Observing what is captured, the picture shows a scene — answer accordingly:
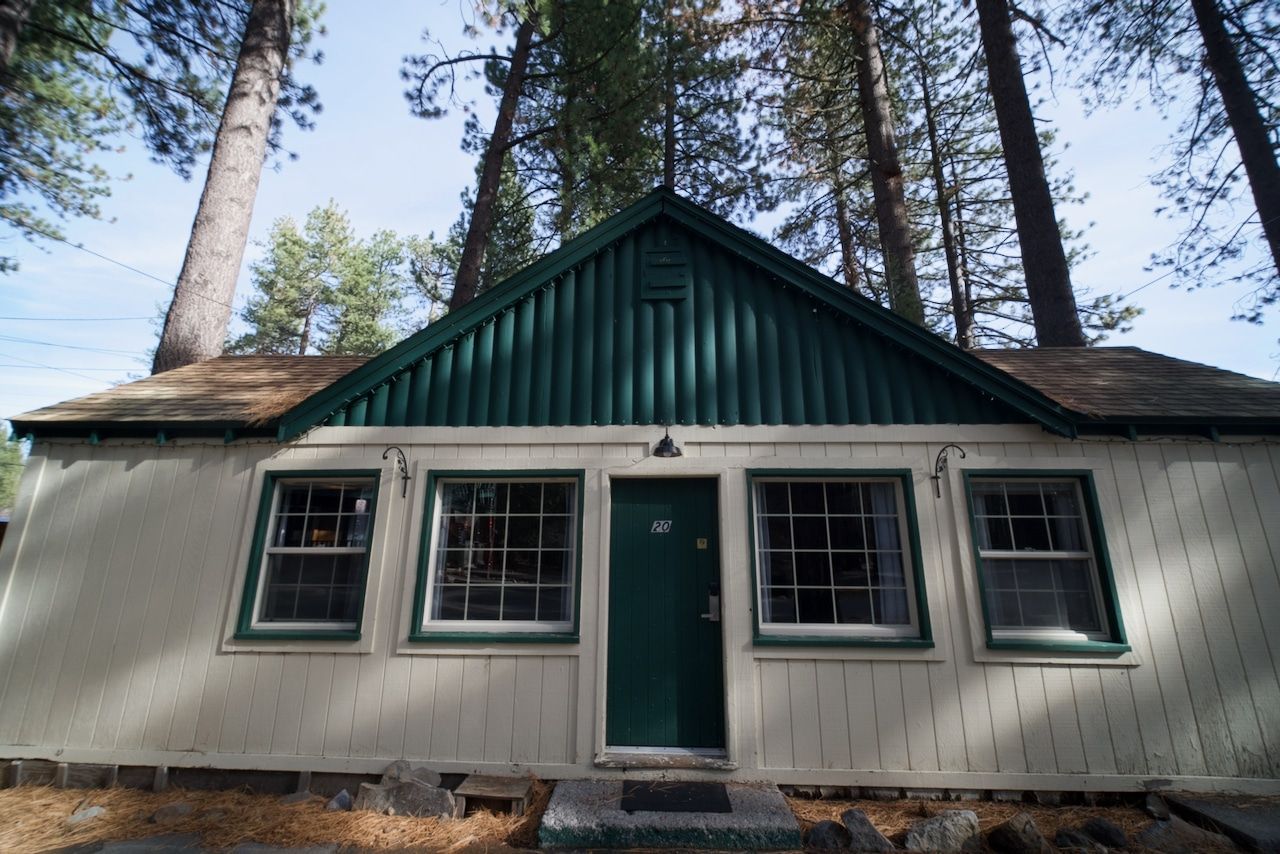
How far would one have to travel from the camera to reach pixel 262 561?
195 inches

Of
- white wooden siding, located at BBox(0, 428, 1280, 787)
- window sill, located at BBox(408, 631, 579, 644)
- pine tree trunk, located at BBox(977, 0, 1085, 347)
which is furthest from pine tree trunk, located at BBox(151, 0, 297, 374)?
pine tree trunk, located at BBox(977, 0, 1085, 347)

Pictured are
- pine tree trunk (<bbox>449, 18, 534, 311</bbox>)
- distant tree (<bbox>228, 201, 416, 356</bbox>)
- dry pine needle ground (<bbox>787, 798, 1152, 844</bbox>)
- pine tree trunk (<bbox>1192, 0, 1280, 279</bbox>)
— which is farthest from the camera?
distant tree (<bbox>228, 201, 416, 356</bbox>)

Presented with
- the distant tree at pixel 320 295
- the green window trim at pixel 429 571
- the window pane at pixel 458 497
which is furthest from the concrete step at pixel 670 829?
the distant tree at pixel 320 295

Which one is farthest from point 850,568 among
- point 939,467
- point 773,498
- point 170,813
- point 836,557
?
point 170,813

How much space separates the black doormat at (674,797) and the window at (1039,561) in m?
2.56

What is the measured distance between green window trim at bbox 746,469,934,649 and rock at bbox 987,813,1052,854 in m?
1.22

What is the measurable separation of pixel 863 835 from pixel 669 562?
2.29 m

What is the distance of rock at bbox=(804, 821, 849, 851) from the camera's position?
11.7 ft

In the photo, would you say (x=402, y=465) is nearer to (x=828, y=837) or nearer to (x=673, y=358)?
(x=673, y=358)

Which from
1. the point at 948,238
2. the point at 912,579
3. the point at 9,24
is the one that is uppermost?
the point at 948,238

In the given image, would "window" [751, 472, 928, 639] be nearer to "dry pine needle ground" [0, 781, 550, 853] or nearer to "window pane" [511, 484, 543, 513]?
"window pane" [511, 484, 543, 513]

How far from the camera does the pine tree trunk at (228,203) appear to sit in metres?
7.66

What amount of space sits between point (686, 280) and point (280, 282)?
3054 cm

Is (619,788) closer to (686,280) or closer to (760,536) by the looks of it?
(760,536)
